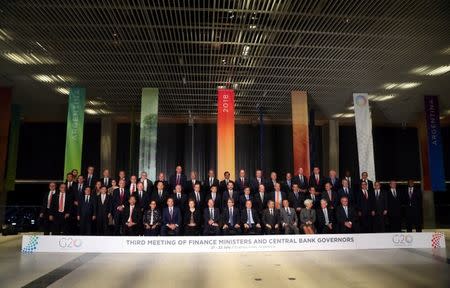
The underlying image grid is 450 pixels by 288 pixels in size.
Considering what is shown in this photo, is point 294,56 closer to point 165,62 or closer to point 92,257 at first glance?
point 165,62

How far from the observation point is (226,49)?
8406mm

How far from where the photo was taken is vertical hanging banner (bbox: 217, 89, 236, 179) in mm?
10344

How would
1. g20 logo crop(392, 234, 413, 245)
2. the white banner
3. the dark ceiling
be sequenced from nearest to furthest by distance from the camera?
the dark ceiling
the white banner
g20 logo crop(392, 234, 413, 245)

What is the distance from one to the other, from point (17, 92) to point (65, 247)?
22.0 feet

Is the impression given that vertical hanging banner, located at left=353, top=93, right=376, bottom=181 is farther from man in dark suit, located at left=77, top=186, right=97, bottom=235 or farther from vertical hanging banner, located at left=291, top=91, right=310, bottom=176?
man in dark suit, located at left=77, top=186, right=97, bottom=235

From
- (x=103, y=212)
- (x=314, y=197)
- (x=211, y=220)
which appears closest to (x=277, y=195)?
(x=314, y=197)

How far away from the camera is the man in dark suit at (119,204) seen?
25.6ft

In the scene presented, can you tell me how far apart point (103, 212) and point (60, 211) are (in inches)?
38.4

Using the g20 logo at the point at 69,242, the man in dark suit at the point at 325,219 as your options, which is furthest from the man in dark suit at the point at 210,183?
the g20 logo at the point at 69,242

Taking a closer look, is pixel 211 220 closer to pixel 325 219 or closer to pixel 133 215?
pixel 133 215

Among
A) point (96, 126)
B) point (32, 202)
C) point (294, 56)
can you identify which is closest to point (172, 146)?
point (96, 126)

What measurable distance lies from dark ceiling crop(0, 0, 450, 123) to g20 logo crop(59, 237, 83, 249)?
4105 mm

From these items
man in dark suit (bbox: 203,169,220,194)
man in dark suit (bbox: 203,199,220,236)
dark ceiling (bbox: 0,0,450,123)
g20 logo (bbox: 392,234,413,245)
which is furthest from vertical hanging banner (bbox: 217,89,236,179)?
g20 logo (bbox: 392,234,413,245)

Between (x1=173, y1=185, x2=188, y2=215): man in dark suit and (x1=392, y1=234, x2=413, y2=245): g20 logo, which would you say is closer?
(x1=392, y1=234, x2=413, y2=245): g20 logo
